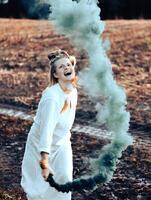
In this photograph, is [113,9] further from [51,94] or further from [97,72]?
[51,94]

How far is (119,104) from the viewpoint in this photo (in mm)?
5812

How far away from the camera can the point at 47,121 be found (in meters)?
5.25

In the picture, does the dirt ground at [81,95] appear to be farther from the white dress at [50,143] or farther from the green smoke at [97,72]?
the green smoke at [97,72]

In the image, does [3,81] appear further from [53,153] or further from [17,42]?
[53,153]

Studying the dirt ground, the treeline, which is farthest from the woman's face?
the treeline

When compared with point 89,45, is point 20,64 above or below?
below

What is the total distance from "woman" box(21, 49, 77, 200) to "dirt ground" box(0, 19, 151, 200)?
1.81 m

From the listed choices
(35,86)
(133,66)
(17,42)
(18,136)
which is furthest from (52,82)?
(17,42)

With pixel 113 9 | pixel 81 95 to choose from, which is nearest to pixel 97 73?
pixel 81 95

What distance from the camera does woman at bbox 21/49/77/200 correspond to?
17.3ft

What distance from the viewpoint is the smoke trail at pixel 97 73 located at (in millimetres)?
5766

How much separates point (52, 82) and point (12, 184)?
2.84 meters

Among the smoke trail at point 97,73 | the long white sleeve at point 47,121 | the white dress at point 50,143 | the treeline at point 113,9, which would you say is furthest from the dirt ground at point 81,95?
the treeline at point 113,9

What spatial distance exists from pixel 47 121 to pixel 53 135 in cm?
23
